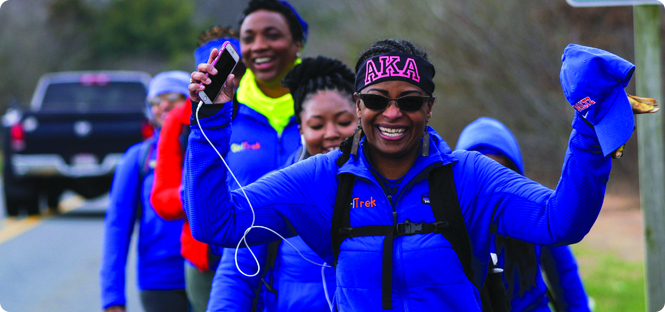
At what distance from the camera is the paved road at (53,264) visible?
8010 millimetres

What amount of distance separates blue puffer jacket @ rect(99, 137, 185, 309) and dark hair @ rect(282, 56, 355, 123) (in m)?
1.36

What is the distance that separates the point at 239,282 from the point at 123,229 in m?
1.68

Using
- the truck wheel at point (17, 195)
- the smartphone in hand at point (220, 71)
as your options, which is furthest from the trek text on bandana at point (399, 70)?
the truck wheel at point (17, 195)

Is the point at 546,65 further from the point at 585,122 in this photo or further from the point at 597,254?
the point at 585,122

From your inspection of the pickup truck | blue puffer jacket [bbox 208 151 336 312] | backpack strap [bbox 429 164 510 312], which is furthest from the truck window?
backpack strap [bbox 429 164 510 312]

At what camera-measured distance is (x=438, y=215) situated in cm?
244

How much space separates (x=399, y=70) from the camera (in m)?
2.60

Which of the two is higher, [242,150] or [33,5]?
[33,5]

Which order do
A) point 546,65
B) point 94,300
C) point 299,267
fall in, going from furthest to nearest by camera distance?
point 546,65 → point 94,300 → point 299,267

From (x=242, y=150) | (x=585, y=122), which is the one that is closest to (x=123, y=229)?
(x=242, y=150)

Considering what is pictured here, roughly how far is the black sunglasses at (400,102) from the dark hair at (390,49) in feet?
0.60

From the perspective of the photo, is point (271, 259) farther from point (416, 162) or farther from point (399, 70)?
point (399, 70)

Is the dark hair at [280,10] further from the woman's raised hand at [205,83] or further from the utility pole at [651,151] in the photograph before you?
the utility pole at [651,151]

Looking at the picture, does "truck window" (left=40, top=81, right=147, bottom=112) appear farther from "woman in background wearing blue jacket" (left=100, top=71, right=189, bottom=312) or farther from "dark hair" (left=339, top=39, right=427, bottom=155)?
"dark hair" (left=339, top=39, right=427, bottom=155)
